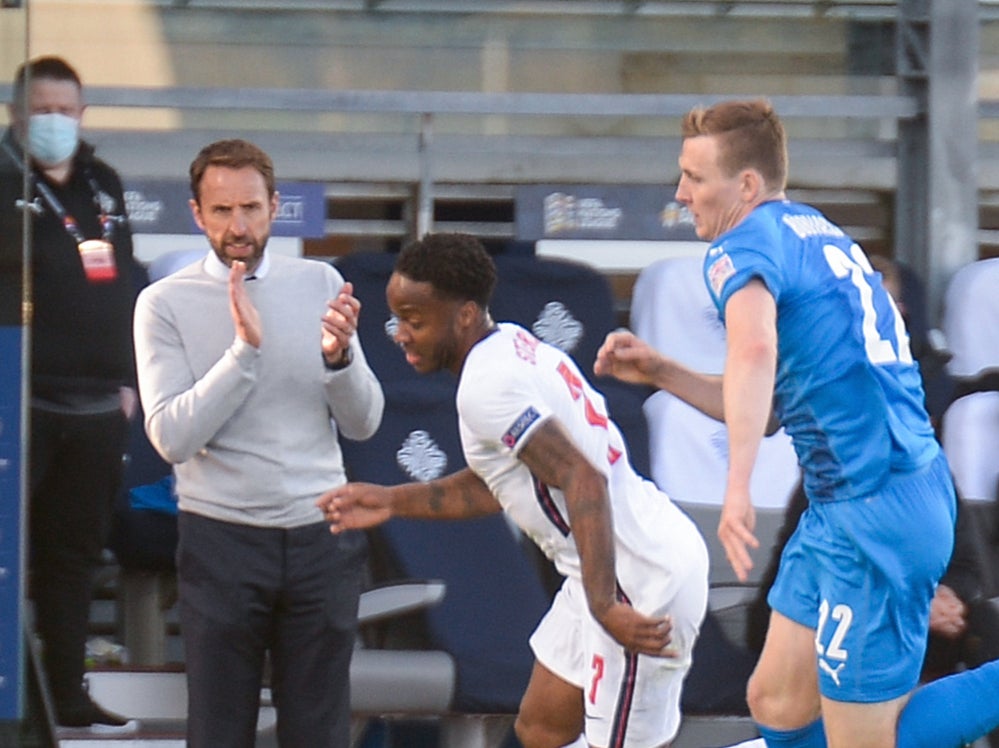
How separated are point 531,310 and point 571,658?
2.08 m

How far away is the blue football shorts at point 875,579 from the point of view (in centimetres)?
430

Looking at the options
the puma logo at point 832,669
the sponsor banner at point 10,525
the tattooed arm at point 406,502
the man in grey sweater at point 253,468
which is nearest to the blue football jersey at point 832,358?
the puma logo at point 832,669

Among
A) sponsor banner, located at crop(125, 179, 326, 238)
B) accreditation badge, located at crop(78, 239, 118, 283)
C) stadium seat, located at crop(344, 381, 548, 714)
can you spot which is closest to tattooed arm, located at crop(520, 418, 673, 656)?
stadium seat, located at crop(344, 381, 548, 714)

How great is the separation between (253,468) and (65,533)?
0.99 m

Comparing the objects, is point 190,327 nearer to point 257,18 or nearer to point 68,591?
point 68,591

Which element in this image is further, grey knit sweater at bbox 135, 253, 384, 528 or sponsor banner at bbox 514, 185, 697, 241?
sponsor banner at bbox 514, 185, 697, 241

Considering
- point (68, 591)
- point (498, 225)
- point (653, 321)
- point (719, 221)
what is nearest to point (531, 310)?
point (653, 321)

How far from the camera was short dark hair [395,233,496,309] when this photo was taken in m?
4.48

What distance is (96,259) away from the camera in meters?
5.54

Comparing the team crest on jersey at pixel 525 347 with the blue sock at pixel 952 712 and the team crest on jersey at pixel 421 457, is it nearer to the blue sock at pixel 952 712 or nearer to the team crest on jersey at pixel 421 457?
the blue sock at pixel 952 712

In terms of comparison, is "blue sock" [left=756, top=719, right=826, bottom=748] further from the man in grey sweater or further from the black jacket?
the black jacket

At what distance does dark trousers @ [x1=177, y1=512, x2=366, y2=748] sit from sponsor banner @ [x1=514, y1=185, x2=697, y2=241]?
2790 mm

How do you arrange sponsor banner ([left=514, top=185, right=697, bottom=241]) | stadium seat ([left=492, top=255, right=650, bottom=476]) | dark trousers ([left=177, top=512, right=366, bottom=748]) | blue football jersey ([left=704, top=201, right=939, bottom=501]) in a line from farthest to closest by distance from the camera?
1. sponsor banner ([left=514, top=185, right=697, bottom=241])
2. stadium seat ([left=492, top=255, right=650, bottom=476])
3. dark trousers ([left=177, top=512, right=366, bottom=748])
4. blue football jersey ([left=704, top=201, right=939, bottom=501])

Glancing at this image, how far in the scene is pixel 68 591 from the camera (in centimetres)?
554
